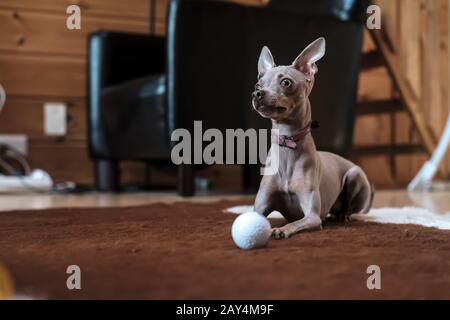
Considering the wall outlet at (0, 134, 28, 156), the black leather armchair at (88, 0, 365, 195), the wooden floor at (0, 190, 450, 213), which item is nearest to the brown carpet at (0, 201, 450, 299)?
the wooden floor at (0, 190, 450, 213)

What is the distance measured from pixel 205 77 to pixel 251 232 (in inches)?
49.1

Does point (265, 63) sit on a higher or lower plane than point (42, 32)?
lower

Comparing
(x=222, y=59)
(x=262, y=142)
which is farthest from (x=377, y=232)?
(x=222, y=59)

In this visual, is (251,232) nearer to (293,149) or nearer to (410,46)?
(293,149)

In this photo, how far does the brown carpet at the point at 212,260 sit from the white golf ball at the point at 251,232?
0.06 feet

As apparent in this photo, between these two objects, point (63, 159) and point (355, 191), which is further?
point (63, 159)

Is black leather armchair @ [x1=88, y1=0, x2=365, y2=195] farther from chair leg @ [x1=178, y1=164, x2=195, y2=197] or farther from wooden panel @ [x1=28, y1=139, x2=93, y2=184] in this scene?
wooden panel @ [x1=28, y1=139, x2=93, y2=184]

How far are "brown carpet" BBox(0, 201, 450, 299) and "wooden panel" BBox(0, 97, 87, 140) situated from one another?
5.00 feet

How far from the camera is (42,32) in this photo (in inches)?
109

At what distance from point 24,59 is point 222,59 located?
115cm

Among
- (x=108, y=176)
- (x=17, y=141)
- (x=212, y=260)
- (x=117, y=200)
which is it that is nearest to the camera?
(x=212, y=260)

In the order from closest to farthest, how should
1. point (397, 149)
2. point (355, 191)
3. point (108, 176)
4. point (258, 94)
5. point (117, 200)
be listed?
1. point (258, 94)
2. point (355, 191)
3. point (117, 200)
4. point (108, 176)
5. point (397, 149)

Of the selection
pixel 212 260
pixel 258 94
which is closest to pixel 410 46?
pixel 258 94

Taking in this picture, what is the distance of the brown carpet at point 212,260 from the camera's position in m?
0.67
